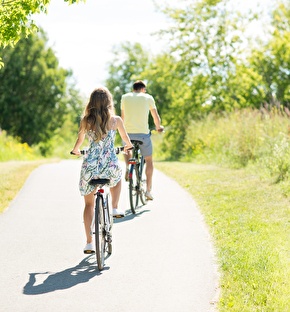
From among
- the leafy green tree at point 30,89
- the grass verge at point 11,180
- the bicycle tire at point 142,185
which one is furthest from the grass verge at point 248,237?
the leafy green tree at point 30,89

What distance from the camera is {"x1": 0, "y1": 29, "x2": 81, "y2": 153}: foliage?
43.8 metres

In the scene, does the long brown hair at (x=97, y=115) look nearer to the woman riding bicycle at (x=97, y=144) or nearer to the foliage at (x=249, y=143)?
the woman riding bicycle at (x=97, y=144)

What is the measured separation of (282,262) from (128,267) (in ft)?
5.53

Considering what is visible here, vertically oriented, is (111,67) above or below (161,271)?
above

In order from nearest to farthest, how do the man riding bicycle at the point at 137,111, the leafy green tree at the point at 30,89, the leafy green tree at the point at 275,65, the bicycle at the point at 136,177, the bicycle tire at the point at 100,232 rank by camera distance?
the bicycle tire at the point at 100,232 → the bicycle at the point at 136,177 → the man riding bicycle at the point at 137,111 → the leafy green tree at the point at 275,65 → the leafy green tree at the point at 30,89

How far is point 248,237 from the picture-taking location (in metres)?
9.27

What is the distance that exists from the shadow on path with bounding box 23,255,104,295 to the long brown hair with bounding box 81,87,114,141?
1455mm

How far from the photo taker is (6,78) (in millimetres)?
44219

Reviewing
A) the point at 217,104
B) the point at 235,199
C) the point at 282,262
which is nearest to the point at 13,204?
the point at 235,199

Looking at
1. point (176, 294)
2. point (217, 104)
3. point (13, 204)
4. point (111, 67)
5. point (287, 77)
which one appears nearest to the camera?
point (176, 294)

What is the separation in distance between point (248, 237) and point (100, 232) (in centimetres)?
232

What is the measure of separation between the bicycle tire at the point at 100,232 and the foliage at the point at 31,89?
36479 millimetres

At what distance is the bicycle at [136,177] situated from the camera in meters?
11.9

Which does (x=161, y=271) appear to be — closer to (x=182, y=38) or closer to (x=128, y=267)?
(x=128, y=267)
